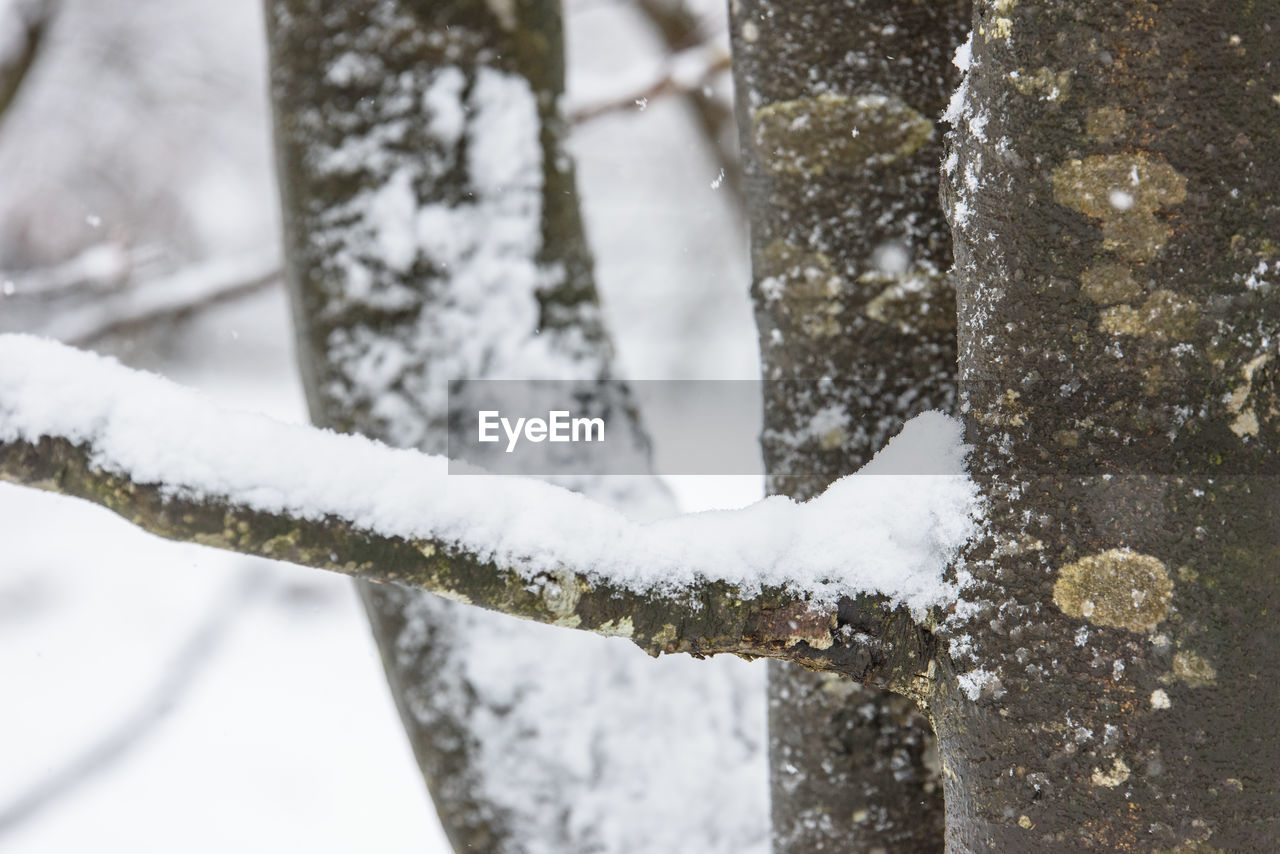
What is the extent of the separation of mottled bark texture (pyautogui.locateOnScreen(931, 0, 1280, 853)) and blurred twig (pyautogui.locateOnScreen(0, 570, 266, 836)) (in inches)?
149

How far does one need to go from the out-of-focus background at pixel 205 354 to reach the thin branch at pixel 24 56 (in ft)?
0.12

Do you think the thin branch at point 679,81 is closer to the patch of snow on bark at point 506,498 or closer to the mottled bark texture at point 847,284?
the mottled bark texture at point 847,284

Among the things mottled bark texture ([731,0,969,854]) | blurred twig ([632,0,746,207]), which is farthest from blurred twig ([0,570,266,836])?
mottled bark texture ([731,0,969,854])

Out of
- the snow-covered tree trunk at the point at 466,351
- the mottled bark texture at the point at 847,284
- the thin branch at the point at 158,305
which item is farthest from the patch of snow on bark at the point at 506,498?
the thin branch at the point at 158,305

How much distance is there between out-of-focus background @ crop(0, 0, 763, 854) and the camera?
357 centimetres

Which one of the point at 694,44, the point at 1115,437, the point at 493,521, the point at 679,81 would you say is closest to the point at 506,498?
the point at 493,521

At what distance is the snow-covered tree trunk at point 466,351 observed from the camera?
130 cm

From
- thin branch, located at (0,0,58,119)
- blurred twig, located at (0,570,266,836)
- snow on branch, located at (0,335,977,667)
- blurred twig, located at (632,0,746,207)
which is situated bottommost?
blurred twig, located at (0,570,266,836)

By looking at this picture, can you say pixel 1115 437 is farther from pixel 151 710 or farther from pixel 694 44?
pixel 151 710

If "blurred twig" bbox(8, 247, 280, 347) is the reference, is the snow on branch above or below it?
above

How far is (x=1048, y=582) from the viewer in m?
0.64

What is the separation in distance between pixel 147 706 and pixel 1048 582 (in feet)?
13.9

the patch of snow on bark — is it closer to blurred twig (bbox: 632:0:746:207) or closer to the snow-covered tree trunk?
the snow-covered tree trunk

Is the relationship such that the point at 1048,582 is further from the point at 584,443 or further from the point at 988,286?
the point at 584,443
